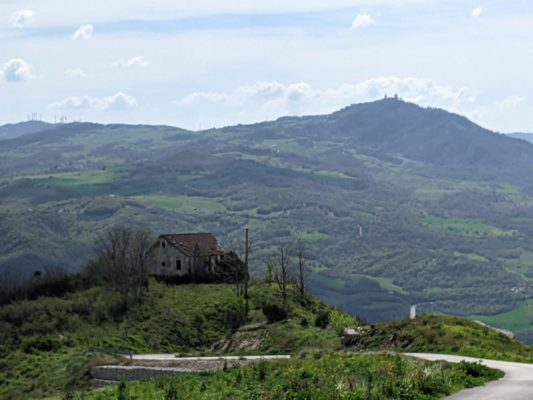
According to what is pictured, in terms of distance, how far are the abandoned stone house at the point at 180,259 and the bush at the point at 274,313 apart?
22.7 metres

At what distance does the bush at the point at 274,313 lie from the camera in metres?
68.9

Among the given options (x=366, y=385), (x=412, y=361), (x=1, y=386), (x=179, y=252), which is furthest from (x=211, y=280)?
(x=366, y=385)

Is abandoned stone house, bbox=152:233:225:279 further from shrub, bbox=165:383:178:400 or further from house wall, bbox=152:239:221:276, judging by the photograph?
shrub, bbox=165:383:178:400

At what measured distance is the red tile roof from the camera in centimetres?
9431

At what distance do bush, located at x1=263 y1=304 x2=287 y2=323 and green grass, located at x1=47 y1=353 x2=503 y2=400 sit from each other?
93.5 feet

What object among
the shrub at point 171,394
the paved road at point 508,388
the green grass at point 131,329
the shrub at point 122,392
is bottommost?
the green grass at point 131,329

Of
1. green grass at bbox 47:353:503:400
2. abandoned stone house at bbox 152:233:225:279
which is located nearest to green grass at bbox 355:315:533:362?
green grass at bbox 47:353:503:400

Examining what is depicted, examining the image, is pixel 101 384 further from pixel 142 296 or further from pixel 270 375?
pixel 142 296

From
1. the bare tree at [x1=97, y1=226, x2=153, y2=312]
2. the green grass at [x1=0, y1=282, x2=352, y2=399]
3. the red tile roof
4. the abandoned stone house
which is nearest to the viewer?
the green grass at [x1=0, y1=282, x2=352, y2=399]

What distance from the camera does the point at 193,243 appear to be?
96.6m

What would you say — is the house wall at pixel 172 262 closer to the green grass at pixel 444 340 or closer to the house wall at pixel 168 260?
the house wall at pixel 168 260

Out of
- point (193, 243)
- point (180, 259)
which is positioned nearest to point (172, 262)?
point (180, 259)

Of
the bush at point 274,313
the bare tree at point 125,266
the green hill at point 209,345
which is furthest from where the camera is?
the bare tree at point 125,266

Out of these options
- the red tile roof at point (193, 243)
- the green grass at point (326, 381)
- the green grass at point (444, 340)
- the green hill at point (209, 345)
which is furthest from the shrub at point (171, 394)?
the red tile roof at point (193, 243)
